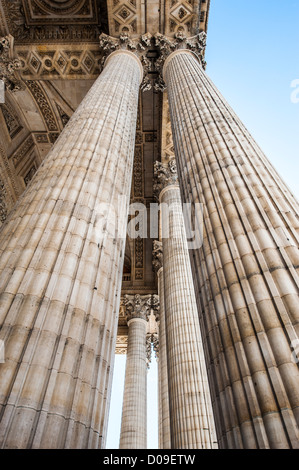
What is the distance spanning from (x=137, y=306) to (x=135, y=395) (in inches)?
178

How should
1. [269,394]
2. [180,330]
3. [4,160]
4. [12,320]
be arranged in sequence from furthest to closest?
[4,160] < [180,330] < [12,320] < [269,394]

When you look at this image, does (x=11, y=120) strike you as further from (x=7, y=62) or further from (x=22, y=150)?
(x=7, y=62)

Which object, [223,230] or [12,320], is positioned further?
[223,230]

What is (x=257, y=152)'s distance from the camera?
479 centimetres

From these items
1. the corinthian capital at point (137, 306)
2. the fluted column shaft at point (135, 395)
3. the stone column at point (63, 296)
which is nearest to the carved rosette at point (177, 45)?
the stone column at point (63, 296)

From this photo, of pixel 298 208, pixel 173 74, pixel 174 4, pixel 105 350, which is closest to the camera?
pixel 105 350

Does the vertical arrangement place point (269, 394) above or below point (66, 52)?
below

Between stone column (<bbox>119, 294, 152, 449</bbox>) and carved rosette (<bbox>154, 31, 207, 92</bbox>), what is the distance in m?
10.2

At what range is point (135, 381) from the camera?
12594mm

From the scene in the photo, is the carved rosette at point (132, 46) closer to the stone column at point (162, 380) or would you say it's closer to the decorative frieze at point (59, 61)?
the decorative frieze at point (59, 61)

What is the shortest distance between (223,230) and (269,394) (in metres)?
1.88

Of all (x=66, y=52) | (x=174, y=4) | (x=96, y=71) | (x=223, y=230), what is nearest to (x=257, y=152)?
(x=223, y=230)

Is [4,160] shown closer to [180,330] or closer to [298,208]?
[180,330]

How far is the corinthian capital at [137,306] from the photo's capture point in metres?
15.6
